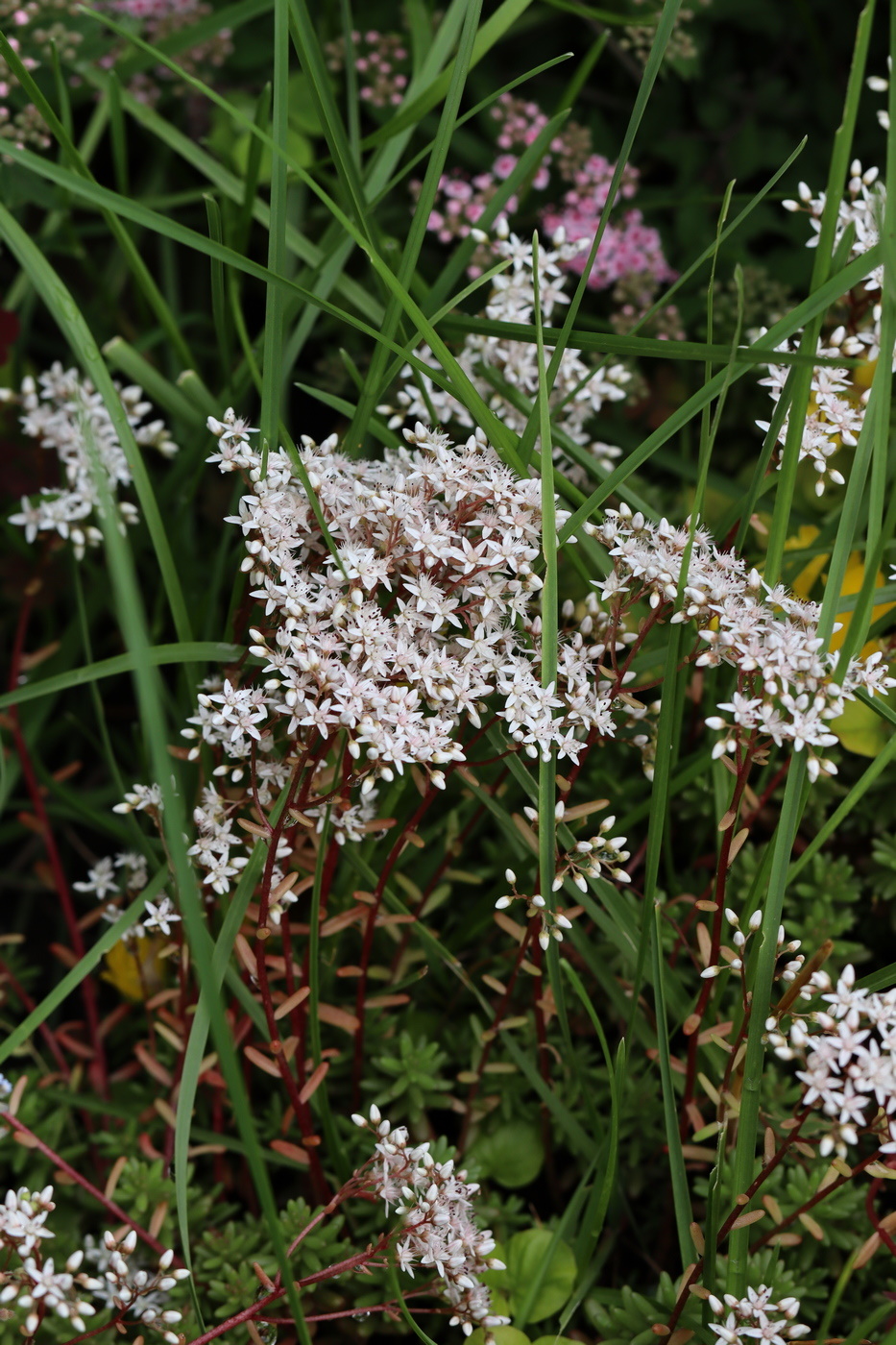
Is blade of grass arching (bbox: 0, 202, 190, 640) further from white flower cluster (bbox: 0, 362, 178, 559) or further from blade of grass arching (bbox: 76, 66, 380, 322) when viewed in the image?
blade of grass arching (bbox: 76, 66, 380, 322)

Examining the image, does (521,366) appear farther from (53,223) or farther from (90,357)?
(53,223)

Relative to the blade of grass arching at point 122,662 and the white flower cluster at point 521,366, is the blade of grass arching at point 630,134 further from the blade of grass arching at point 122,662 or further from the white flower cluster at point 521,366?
the blade of grass arching at point 122,662

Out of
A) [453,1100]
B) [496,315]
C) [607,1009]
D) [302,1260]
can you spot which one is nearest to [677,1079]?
[607,1009]

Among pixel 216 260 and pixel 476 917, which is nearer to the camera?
pixel 216 260

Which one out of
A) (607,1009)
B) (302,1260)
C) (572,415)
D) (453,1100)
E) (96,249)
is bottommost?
(302,1260)

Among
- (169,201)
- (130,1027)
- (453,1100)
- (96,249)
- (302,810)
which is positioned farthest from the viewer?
(96,249)

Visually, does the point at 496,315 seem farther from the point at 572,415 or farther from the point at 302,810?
the point at 302,810

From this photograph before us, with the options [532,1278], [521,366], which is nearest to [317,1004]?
[532,1278]

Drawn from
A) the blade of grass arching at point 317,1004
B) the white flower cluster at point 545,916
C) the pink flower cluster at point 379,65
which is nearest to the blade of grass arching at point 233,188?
the pink flower cluster at point 379,65

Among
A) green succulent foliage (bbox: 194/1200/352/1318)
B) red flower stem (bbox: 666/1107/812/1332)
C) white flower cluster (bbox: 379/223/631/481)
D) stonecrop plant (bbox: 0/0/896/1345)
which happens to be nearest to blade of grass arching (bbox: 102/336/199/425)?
stonecrop plant (bbox: 0/0/896/1345)
